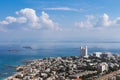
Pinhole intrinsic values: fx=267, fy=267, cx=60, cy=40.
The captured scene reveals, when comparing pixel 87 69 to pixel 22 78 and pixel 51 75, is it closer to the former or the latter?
pixel 51 75

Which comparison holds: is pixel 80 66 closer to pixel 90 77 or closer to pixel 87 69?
pixel 87 69

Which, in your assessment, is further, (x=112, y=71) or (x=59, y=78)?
(x=112, y=71)

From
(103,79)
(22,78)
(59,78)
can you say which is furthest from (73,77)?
(22,78)

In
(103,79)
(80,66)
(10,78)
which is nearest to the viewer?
→ (103,79)

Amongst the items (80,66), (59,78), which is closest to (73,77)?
(59,78)

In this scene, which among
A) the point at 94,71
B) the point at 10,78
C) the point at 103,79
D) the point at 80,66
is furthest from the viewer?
the point at 80,66

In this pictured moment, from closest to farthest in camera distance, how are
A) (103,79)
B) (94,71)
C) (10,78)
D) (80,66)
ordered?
(103,79)
(10,78)
(94,71)
(80,66)

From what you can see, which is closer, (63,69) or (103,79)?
(103,79)

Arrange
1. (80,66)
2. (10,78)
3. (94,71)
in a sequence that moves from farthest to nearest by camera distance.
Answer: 1. (80,66)
2. (94,71)
3. (10,78)
